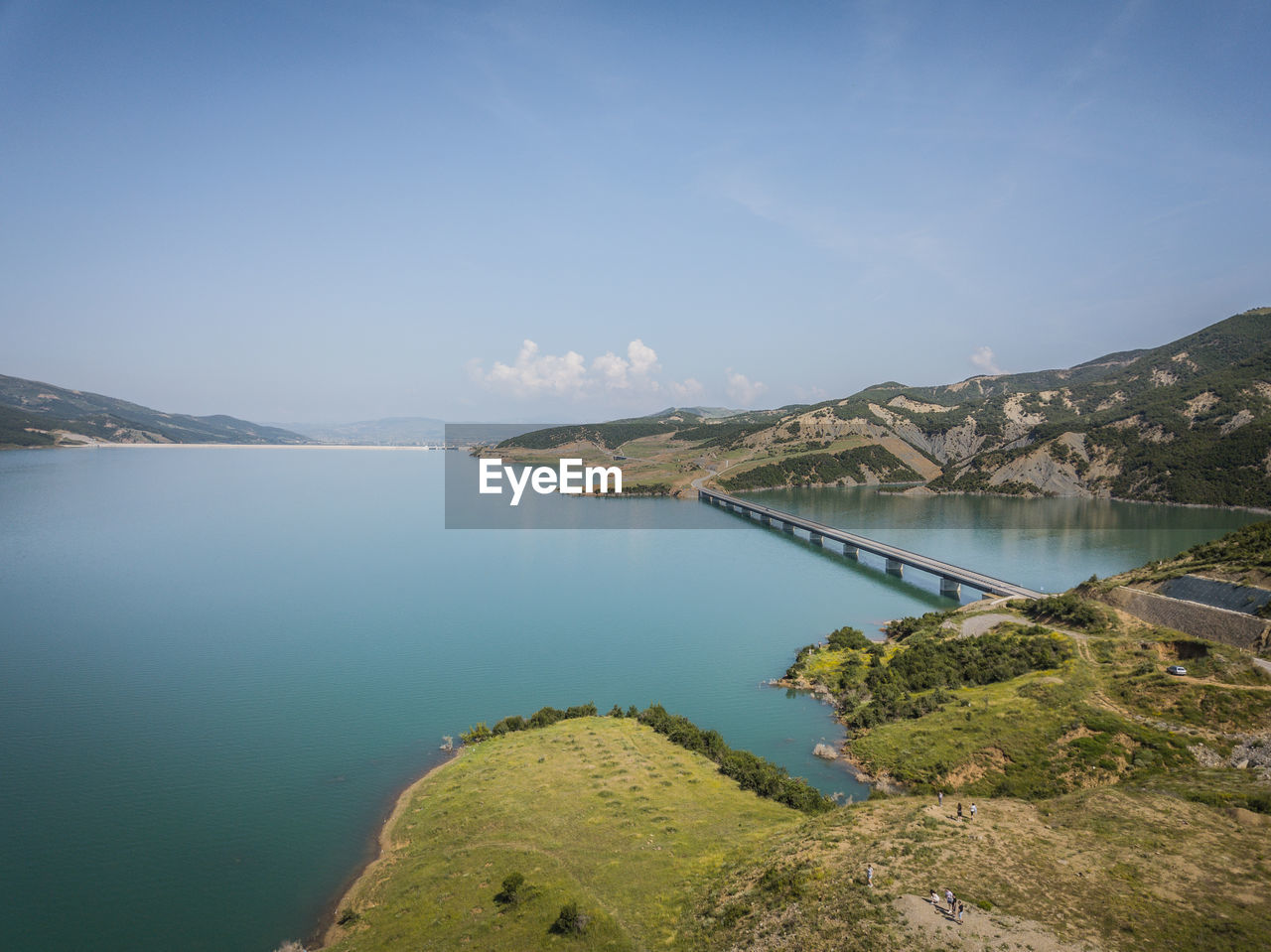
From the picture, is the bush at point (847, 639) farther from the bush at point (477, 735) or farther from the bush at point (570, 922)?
the bush at point (570, 922)

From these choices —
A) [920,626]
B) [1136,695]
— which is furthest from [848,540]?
[1136,695]

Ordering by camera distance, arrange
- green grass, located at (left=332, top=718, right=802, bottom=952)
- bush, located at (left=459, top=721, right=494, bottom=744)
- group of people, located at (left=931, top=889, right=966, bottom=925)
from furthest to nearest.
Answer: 1. bush, located at (left=459, top=721, right=494, bottom=744)
2. green grass, located at (left=332, top=718, right=802, bottom=952)
3. group of people, located at (left=931, top=889, right=966, bottom=925)

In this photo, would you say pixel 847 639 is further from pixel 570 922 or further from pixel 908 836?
pixel 570 922

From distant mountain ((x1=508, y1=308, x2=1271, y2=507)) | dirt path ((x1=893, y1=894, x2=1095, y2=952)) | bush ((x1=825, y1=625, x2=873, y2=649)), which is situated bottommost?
bush ((x1=825, y1=625, x2=873, y2=649))

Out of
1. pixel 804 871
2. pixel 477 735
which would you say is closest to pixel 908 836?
pixel 804 871

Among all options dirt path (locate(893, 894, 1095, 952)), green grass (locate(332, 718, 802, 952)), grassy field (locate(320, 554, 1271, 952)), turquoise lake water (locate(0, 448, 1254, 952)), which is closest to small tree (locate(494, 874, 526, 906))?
grassy field (locate(320, 554, 1271, 952))

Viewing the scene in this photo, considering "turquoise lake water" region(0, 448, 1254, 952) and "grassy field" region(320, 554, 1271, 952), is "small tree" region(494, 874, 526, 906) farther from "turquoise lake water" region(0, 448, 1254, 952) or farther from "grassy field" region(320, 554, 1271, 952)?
"turquoise lake water" region(0, 448, 1254, 952)

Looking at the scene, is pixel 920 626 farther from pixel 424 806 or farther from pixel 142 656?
pixel 142 656
